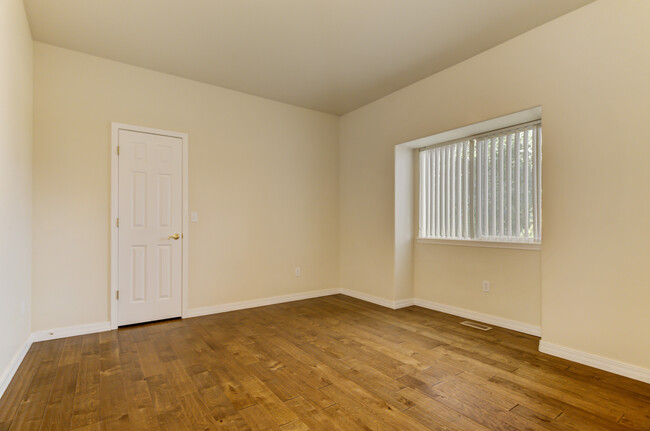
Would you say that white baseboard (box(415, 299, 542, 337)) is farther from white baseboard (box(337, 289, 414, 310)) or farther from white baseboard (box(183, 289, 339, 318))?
white baseboard (box(183, 289, 339, 318))

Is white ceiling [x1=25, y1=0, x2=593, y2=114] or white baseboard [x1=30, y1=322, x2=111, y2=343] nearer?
white ceiling [x1=25, y1=0, x2=593, y2=114]

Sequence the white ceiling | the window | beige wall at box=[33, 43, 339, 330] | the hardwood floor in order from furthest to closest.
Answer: the window, beige wall at box=[33, 43, 339, 330], the white ceiling, the hardwood floor

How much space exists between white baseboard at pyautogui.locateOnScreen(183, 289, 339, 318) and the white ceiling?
2770 millimetres

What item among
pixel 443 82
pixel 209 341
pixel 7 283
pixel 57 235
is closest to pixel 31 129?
pixel 57 235

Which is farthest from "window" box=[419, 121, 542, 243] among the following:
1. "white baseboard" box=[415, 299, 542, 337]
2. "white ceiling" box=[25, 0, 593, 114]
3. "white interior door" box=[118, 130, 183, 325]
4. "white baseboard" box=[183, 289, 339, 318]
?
"white interior door" box=[118, 130, 183, 325]

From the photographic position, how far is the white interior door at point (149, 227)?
3.64 meters

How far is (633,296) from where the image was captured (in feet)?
8.00

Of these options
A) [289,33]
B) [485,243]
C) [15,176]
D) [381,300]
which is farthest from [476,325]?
[15,176]

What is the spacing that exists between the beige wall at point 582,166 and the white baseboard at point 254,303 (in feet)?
7.26

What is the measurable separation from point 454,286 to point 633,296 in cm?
177

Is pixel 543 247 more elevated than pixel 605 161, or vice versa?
pixel 605 161

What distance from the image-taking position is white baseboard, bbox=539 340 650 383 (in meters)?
2.40

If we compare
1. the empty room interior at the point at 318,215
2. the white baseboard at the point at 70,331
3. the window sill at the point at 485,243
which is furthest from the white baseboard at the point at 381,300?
the white baseboard at the point at 70,331

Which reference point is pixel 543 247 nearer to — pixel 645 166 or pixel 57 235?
pixel 645 166
